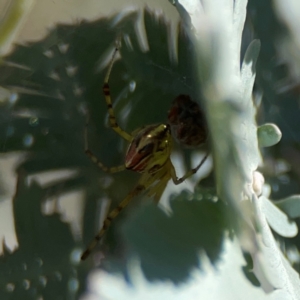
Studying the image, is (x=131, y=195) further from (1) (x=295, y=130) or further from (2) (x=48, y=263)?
(1) (x=295, y=130)

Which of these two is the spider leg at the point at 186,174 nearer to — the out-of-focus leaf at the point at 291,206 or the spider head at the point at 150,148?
the spider head at the point at 150,148

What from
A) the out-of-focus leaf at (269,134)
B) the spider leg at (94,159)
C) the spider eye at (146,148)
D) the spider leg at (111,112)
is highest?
the out-of-focus leaf at (269,134)

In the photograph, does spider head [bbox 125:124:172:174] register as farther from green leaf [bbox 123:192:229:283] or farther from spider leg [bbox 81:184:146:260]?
green leaf [bbox 123:192:229:283]

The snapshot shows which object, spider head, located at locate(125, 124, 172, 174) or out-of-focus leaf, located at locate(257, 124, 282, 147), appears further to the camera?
spider head, located at locate(125, 124, 172, 174)

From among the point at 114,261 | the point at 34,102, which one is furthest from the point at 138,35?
the point at 114,261

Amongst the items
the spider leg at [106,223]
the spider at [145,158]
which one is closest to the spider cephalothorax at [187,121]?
the spider at [145,158]

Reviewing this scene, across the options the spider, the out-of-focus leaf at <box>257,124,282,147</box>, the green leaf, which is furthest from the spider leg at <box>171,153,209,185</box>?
the out-of-focus leaf at <box>257,124,282,147</box>

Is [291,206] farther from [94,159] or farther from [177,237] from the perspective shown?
[94,159]

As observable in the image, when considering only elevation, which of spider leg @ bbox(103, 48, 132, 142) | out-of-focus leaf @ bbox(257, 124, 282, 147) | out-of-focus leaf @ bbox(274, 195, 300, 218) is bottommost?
spider leg @ bbox(103, 48, 132, 142)
